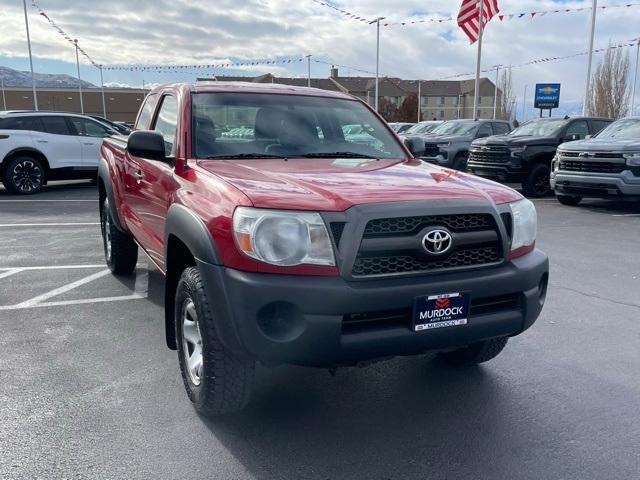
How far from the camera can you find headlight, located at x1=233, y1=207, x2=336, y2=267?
8.23 ft

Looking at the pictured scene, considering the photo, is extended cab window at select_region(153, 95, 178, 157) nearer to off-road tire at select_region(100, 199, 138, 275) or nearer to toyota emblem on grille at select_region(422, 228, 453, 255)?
off-road tire at select_region(100, 199, 138, 275)

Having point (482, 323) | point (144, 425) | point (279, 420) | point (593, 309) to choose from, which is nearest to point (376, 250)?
point (482, 323)

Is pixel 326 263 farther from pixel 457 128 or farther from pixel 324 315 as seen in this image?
pixel 457 128

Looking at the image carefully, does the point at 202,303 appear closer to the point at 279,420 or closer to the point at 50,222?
the point at 279,420

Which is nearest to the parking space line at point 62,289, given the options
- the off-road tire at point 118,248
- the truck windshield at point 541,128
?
the off-road tire at point 118,248

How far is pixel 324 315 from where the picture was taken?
2.46m

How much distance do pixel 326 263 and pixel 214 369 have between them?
2.54 ft

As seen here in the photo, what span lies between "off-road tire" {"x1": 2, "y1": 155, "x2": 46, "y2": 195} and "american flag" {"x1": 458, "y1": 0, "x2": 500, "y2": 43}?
16.1 metres

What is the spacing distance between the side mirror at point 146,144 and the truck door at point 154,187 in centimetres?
13

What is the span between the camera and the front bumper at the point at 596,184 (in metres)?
Answer: 9.76

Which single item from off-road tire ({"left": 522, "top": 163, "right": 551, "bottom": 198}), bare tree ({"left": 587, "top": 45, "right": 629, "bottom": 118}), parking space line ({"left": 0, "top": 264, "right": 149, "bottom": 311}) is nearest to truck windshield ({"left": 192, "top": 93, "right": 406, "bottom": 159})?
parking space line ({"left": 0, "top": 264, "right": 149, "bottom": 311})

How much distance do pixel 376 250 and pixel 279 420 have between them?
111 cm

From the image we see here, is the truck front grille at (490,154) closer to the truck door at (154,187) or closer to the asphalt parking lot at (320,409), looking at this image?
the asphalt parking lot at (320,409)

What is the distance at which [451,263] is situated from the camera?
276 centimetres
